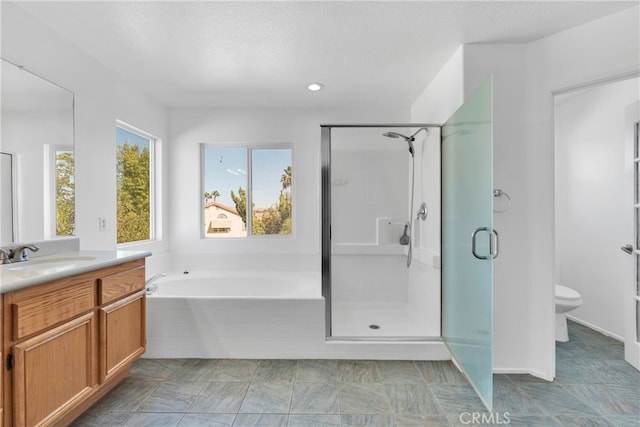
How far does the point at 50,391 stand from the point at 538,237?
9.43ft

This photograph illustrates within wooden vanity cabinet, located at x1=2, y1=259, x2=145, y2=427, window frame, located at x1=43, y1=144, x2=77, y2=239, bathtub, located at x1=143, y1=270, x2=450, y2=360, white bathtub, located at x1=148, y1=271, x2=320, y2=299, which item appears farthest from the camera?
white bathtub, located at x1=148, y1=271, x2=320, y2=299

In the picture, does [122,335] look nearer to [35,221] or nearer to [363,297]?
[35,221]

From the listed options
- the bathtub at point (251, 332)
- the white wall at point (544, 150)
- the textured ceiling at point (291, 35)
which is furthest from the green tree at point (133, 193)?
the white wall at point (544, 150)

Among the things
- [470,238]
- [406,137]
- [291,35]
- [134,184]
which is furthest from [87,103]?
[470,238]

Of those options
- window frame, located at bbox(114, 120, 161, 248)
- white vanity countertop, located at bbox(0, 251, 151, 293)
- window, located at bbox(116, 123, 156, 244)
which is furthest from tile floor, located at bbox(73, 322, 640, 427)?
window frame, located at bbox(114, 120, 161, 248)

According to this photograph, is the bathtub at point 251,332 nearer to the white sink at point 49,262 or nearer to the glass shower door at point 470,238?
the glass shower door at point 470,238

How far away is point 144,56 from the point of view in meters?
2.37

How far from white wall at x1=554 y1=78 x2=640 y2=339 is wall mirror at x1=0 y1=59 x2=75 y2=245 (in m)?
4.05

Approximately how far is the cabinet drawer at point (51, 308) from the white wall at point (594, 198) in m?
3.66

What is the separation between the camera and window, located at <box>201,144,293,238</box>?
3670 millimetres

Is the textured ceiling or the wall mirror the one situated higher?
the textured ceiling

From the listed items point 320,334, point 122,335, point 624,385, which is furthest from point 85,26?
point 624,385

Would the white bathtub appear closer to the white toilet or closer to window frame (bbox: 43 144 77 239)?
window frame (bbox: 43 144 77 239)

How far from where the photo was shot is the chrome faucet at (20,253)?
171 cm
